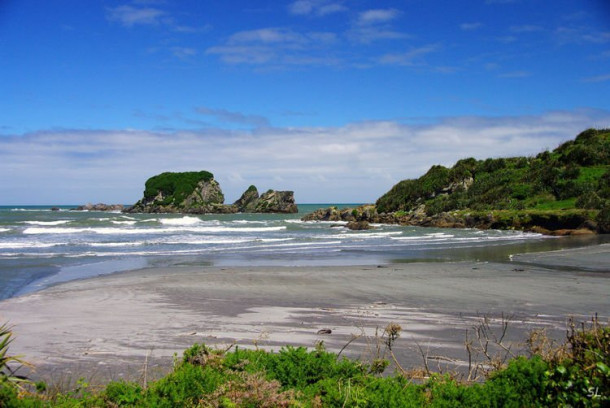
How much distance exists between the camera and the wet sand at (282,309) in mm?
7504

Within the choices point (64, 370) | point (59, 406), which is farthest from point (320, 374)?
point (64, 370)

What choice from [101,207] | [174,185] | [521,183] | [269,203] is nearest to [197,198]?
[174,185]

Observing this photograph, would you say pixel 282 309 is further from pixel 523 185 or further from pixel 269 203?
pixel 269 203

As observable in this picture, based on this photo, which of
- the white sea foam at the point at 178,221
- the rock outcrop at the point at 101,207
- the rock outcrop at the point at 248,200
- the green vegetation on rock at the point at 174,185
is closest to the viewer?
the white sea foam at the point at 178,221

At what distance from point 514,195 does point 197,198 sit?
290ft

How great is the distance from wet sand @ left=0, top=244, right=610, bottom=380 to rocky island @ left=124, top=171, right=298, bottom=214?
9568 centimetres

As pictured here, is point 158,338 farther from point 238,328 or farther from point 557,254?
point 557,254

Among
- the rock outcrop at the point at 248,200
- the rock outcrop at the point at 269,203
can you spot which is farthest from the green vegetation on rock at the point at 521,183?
the rock outcrop at the point at 248,200

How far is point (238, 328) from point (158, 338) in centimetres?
144

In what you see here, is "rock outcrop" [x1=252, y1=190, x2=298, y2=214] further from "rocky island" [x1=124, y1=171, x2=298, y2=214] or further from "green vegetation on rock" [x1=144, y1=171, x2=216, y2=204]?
"green vegetation on rock" [x1=144, y1=171, x2=216, y2=204]

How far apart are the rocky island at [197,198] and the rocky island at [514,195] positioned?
45.8 meters

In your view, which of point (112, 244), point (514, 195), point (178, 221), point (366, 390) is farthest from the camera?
point (178, 221)

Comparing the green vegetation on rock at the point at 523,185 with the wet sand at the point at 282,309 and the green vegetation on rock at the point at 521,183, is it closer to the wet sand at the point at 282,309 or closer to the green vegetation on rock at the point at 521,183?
the green vegetation on rock at the point at 521,183

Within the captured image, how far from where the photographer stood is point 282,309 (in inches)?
427
